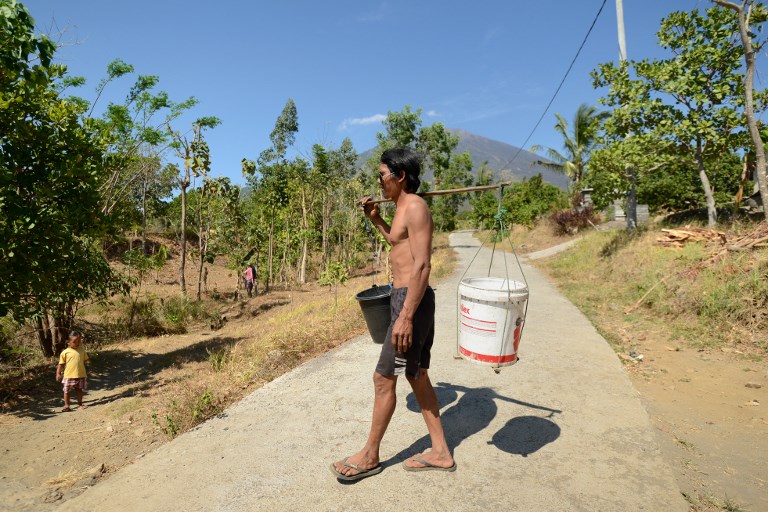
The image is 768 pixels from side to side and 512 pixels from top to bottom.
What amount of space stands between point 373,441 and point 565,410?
190 cm

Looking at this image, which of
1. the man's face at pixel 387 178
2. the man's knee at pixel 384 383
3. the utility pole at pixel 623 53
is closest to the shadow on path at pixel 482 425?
the man's knee at pixel 384 383

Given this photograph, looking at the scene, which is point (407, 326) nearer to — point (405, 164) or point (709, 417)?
point (405, 164)

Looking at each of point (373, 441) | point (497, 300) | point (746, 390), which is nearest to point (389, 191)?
point (497, 300)

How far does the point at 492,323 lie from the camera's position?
2.84 metres

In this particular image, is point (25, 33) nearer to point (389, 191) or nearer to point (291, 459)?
point (389, 191)

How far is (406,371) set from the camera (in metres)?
2.75

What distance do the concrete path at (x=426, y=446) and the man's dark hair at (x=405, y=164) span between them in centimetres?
185

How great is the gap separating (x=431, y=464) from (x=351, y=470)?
0.51 m

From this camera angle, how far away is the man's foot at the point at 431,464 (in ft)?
9.40

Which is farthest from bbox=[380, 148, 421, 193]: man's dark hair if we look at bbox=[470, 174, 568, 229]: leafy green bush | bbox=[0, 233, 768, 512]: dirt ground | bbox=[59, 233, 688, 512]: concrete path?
bbox=[470, 174, 568, 229]: leafy green bush

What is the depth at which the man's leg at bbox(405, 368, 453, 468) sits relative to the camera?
2.87 metres

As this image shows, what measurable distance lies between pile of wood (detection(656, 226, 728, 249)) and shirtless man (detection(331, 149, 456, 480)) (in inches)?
310

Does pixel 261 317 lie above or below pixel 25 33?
below

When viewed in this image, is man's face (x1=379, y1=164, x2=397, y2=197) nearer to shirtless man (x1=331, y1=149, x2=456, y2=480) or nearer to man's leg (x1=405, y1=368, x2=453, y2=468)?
shirtless man (x1=331, y1=149, x2=456, y2=480)
